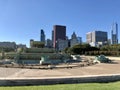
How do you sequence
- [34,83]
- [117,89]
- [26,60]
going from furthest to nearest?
[26,60], [34,83], [117,89]

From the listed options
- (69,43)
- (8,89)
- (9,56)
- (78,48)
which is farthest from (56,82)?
(69,43)

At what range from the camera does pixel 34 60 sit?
42.3 meters

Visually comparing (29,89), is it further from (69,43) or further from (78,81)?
(69,43)

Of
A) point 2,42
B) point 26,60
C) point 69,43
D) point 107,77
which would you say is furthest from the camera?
point 69,43

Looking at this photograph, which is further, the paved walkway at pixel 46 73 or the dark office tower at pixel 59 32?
the dark office tower at pixel 59 32

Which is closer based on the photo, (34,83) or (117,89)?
(117,89)

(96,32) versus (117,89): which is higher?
(96,32)

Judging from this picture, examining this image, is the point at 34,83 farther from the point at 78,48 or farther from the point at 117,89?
the point at 78,48

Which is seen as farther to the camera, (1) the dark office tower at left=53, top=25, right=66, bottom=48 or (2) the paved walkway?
(1) the dark office tower at left=53, top=25, right=66, bottom=48

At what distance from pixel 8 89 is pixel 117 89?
14.9 ft

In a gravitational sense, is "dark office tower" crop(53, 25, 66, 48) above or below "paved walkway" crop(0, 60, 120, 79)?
above

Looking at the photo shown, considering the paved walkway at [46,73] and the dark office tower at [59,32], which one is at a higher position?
the dark office tower at [59,32]

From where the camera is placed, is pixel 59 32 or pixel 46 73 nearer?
pixel 46 73

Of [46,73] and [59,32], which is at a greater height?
[59,32]
